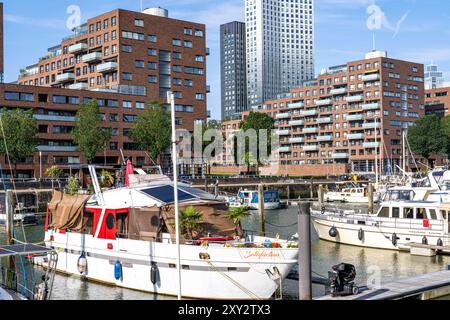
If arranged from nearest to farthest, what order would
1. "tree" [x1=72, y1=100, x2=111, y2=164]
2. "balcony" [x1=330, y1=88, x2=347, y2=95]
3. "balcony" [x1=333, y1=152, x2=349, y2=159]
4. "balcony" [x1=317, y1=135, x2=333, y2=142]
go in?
1. "tree" [x1=72, y1=100, x2=111, y2=164]
2. "balcony" [x1=333, y1=152, x2=349, y2=159]
3. "balcony" [x1=330, y1=88, x2=347, y2=95]
4. "balcony" [x1=317, y1=135, x2=333, y2=142]

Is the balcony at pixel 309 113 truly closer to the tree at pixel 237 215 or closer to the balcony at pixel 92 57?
the balcony at pixel 92 57

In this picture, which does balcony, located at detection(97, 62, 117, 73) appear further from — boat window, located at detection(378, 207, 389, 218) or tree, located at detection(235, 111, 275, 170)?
boat window, located at detection(378, 207, 389, 218)

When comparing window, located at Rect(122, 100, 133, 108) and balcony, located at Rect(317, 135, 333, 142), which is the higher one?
window, located at Rect(122, 100, 133, 108)

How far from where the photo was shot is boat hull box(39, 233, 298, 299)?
68.8 feet

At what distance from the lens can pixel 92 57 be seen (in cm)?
9862

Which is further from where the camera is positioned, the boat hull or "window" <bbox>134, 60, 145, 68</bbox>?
"window" <bbox>134, 60, 145, 68</bbox>

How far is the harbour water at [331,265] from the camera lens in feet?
78.1

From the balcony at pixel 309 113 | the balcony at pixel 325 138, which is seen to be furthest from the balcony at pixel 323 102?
the balcony at pixel 325 138

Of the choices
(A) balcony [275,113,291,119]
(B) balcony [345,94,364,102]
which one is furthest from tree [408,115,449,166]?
(A) balcony [275,113,291,119]

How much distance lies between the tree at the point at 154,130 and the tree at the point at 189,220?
62345mm

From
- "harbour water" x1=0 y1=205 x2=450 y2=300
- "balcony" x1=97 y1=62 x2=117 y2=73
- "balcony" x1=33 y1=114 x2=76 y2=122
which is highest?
"balcony" x1=97 y1=62 x2=117 y2=73

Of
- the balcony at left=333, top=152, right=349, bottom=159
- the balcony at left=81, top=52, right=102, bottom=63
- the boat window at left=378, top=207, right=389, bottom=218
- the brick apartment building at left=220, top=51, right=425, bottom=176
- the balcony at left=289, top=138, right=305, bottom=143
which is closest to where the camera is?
the boat window at left=378, top=207, right=389, bottom=218

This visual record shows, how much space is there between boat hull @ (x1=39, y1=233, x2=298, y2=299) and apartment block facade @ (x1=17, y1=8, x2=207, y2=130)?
73.1 metres
